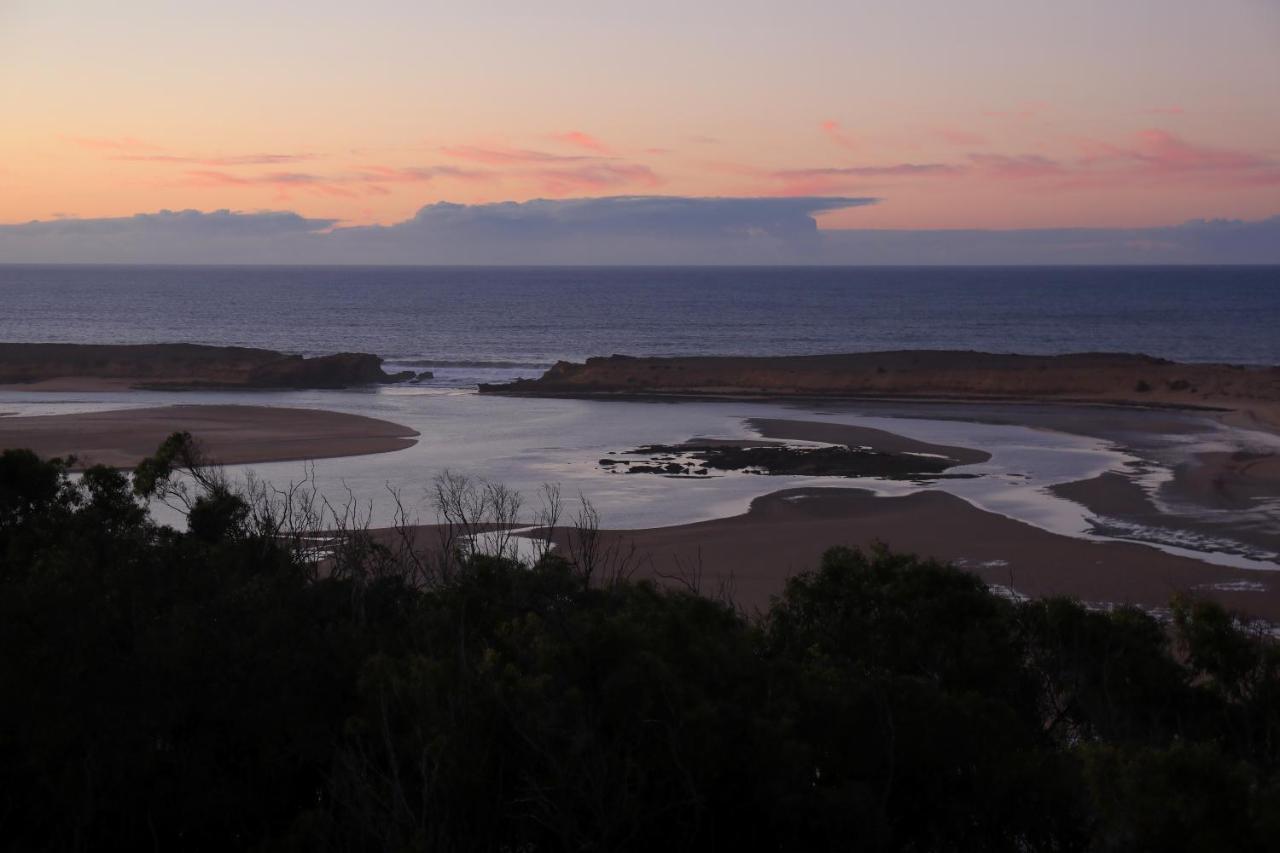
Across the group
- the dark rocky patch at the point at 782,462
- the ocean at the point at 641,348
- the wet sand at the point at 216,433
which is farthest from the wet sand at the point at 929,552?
the wet sand at the point at 216,433

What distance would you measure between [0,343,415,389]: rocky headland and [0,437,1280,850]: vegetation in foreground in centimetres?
5072

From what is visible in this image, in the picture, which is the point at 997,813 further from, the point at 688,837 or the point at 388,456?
the point at 388,456

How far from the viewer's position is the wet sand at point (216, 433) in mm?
34344

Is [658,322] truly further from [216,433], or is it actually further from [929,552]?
[929,552]

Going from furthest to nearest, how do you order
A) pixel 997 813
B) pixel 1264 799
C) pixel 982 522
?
pixel 982 522, pixel 997 813, pixel 1264 799

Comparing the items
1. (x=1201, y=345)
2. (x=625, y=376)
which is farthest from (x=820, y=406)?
(x=1201, y=345)

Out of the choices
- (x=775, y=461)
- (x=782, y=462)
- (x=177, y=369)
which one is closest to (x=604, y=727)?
(x=782, y=462)

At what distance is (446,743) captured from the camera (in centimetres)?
680

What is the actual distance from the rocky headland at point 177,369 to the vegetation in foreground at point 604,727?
1997 inches

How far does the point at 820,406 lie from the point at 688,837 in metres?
42.2

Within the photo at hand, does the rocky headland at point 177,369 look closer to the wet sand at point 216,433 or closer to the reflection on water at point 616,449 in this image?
the reflection on water at point 616,449

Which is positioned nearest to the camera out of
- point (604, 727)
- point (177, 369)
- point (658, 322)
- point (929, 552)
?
point (604, 727)

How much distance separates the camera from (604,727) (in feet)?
23.7

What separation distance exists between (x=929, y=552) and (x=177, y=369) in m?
47.9
